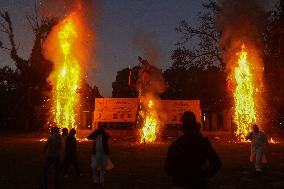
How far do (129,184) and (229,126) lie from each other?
2126cm

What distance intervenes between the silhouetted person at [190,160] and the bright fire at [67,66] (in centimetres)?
2685

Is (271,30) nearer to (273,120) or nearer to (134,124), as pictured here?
(273,120)

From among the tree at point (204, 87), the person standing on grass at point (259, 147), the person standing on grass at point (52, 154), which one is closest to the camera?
the person standing on grass at point (52, 154)

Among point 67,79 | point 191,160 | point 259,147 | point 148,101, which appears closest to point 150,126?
point 148,101

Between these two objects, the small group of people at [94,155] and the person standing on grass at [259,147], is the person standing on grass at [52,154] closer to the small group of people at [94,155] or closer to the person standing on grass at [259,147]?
the small group of people at [94,155]

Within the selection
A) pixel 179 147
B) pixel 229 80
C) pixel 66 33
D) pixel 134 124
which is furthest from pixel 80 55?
pixel 179 147

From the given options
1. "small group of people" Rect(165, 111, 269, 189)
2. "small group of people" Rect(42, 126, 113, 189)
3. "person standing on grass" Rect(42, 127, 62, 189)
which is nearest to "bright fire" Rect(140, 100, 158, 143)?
"small group of people" Rect(42, 126, 113, 189)

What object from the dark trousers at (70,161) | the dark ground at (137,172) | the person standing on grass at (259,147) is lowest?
the dark ground at (137,172)

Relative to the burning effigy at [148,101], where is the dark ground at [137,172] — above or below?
below

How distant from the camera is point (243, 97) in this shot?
103 ft

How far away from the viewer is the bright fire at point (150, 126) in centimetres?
2988

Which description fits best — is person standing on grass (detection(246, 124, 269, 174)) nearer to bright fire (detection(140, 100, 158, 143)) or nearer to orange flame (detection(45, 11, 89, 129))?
bright fire (detection(140, 100, 158, 143))

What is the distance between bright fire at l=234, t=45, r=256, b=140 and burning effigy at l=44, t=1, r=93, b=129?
1233 cm

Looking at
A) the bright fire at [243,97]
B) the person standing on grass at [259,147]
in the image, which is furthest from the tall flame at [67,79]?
the person standing on grass at [259,147]
